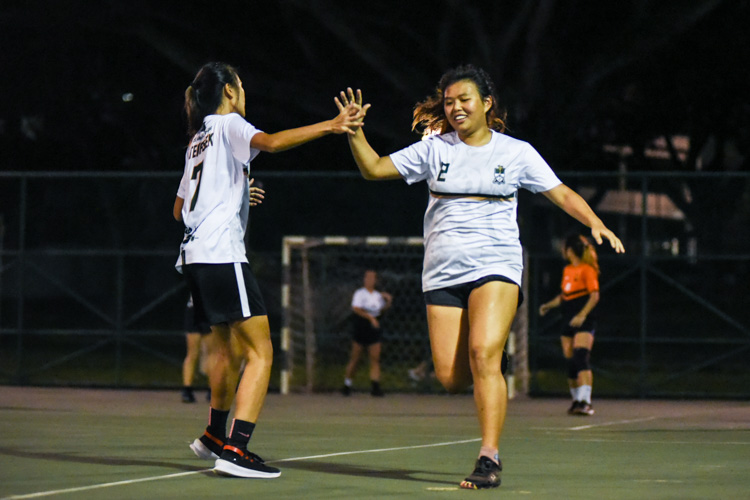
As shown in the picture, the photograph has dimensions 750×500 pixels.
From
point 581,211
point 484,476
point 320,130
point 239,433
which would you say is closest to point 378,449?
point 239,433

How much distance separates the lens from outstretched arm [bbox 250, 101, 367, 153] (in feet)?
23.2

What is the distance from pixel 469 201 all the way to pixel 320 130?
0.93 meters

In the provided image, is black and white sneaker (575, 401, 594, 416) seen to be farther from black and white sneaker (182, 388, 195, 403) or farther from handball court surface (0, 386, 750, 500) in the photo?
black and white sneaker (182, 388, 195, 403)

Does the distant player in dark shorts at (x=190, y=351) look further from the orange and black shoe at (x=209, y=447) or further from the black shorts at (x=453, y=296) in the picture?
the black shorts at (x=453, y=296)

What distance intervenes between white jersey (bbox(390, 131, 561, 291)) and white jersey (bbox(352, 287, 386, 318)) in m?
9.64

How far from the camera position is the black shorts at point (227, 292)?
7586 mm

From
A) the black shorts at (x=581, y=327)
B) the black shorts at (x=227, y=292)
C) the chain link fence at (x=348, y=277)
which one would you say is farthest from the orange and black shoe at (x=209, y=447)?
the chain link fence at (x=348, y=277)

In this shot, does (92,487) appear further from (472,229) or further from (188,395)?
(188,395)

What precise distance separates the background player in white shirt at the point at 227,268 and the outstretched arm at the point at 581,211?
1558mm

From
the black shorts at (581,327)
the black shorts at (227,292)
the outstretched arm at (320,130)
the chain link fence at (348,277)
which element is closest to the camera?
the outstretched arm at (320,130)

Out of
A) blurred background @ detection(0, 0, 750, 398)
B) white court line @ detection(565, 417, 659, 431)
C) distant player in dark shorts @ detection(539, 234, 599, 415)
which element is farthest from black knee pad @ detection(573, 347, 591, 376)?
blurred background @ detection(0, 0, 750, 398)

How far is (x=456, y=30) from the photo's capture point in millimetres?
22391

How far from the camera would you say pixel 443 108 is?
25.7 feet

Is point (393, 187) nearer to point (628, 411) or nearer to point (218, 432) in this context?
point (628, 411)
